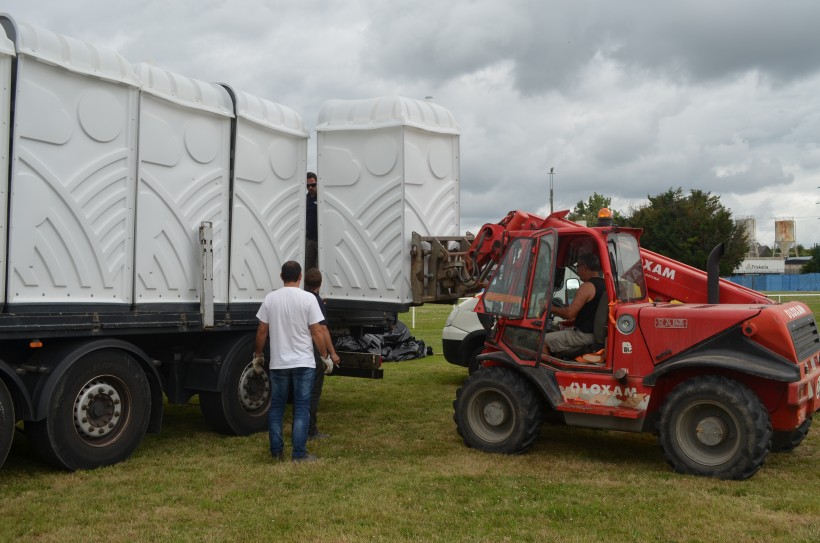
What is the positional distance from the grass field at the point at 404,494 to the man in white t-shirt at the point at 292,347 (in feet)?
1.07

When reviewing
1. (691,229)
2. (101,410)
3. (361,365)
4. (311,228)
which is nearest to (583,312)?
(361,365)

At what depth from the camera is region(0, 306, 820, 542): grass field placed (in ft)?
17.6

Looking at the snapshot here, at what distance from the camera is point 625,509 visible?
580 cm

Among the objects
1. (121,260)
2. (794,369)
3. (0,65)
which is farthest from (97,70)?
(794,369)

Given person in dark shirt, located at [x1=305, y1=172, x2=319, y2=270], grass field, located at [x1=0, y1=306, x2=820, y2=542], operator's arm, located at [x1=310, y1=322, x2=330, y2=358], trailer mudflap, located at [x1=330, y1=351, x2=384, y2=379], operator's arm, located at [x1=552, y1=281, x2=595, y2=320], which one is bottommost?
grass field, located at [x1=0, y1=306, x2=820, y2=542]

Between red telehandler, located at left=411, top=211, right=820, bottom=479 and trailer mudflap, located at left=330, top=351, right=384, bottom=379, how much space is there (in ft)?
3.58

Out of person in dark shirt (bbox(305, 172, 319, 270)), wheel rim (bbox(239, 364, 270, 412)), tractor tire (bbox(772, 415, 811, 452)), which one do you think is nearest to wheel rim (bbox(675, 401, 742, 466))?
tractor tire (bbox(772, 415, 811, 452))

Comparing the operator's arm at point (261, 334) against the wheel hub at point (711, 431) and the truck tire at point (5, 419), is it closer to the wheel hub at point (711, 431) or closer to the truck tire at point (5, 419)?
the truck tire at point (5, 419)

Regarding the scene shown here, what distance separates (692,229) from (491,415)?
40.0 metres

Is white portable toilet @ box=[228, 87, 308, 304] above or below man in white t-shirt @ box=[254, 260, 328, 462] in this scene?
above

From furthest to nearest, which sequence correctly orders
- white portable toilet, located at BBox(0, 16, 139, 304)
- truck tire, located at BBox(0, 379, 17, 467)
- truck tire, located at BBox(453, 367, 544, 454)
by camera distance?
truck tire, located at BBox(453, 367, 544, 454)
white portable toilet, located at BBox(0, 16, 139, 304)
truck tire, located at BBox(0, 379, 17, 467)

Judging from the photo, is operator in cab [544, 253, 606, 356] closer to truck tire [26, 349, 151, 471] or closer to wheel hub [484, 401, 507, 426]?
wheel hub [484, 401, 507, 426]

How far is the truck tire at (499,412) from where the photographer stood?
7562 millimetres

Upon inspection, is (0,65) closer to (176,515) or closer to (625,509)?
(176,515)
